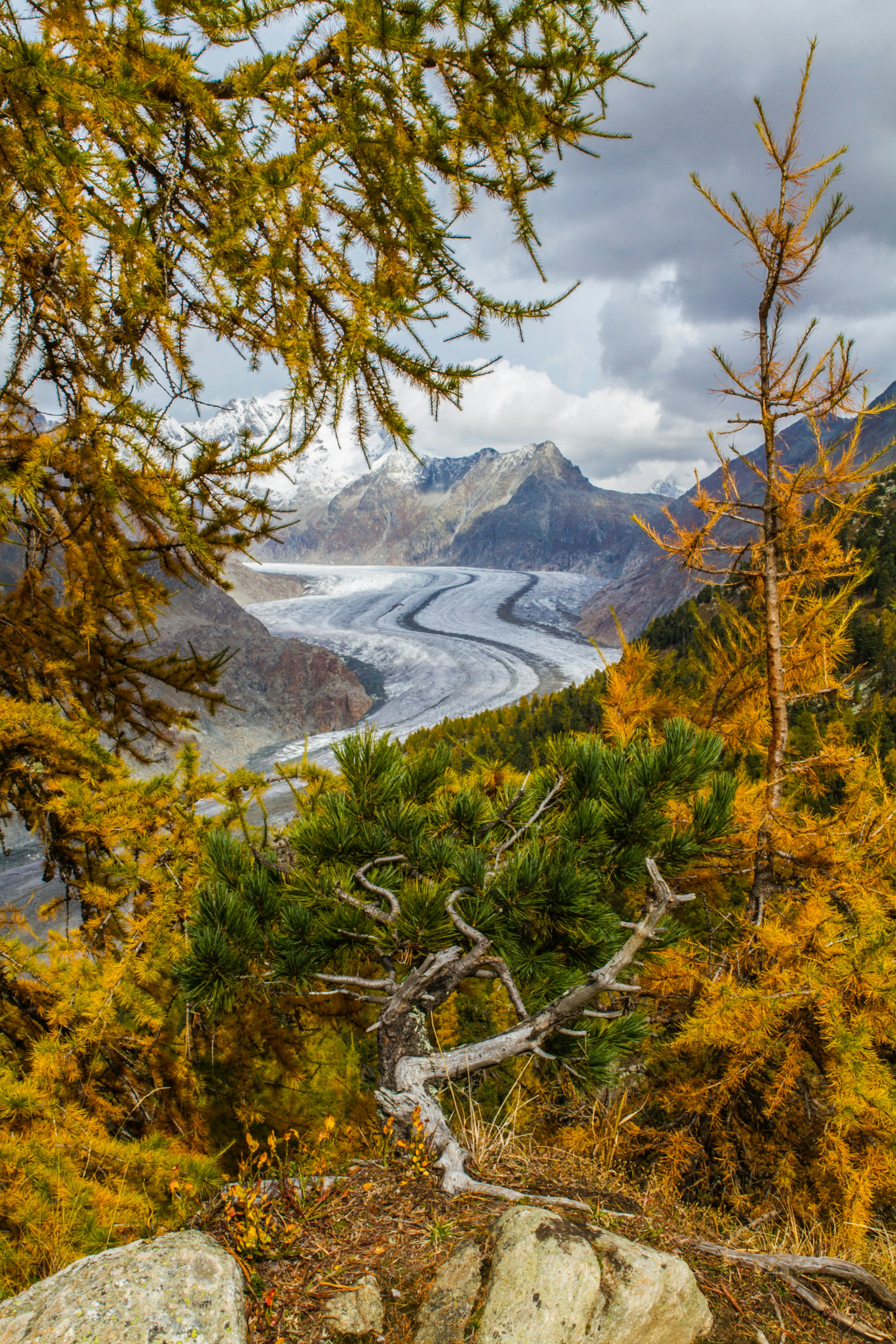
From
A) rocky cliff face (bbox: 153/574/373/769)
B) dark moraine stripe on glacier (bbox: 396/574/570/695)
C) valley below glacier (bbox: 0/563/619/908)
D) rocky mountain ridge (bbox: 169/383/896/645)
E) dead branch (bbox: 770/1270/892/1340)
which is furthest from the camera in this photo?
rocky mountain ridge (bbox: 169/383/896/645)

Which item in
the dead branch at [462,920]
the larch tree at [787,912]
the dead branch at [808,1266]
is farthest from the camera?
the larch tree at [787,912]

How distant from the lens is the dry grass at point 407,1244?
144 cm

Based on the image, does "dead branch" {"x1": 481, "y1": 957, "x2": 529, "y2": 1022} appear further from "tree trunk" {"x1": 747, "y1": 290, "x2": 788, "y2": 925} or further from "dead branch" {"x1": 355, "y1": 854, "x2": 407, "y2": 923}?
"tree trunk" {"x1": 747, "y1": 290, "x2": 788, "y2": 925}

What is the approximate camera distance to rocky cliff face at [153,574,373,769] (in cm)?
3011

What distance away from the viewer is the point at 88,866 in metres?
3.43

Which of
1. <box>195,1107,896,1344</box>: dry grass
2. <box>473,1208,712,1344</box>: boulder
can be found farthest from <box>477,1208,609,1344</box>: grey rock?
<box>195,1107,896,1344</box>: dry grass

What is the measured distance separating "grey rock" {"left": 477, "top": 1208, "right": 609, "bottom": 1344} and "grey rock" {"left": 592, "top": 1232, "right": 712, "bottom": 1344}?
0.03m

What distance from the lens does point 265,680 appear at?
32844 mm

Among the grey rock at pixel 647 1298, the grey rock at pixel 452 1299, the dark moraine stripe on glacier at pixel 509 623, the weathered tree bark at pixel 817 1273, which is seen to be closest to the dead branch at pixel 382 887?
the grey rock at pixel 452 1299

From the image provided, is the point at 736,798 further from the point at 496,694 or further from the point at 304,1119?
the point at 496,694

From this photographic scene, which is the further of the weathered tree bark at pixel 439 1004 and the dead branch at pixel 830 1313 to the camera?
the weathered tree bark at pixel 439 1004

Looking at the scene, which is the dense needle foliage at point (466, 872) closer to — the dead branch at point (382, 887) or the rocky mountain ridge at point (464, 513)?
the dead branch at point (382, 887)

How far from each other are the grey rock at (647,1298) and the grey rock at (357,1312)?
49 cm

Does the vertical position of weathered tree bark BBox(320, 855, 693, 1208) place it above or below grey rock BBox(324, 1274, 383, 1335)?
above
